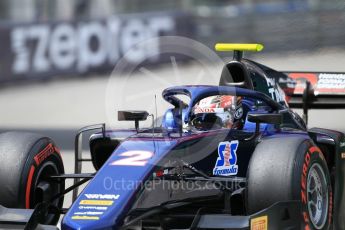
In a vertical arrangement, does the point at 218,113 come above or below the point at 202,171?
above

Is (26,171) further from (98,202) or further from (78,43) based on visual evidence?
(78,43)

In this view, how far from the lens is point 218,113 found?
16.3 ft

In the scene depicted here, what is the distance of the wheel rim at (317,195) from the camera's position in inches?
174

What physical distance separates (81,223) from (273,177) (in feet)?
3.31

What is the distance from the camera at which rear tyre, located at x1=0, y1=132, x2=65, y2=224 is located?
4.53 meters

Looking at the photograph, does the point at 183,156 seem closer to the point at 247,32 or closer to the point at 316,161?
the point at 316,161

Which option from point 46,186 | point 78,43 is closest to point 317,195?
point 46,186

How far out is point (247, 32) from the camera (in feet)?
25.8

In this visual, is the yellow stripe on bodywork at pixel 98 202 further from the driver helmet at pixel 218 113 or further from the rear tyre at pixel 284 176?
the driver helmet at pixel 218 113

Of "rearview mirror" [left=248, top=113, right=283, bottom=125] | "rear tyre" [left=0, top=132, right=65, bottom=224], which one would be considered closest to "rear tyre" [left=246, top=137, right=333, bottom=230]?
"rearview mirror" [left=248, top=113, right=283, bottom=125]

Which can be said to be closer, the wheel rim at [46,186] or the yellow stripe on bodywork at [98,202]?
the yellow stripe on bodywork at [98,202]

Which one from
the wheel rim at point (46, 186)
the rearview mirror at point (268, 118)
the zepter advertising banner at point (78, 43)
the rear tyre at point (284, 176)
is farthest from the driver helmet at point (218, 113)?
the zepter advertising banner at point (78, 43)

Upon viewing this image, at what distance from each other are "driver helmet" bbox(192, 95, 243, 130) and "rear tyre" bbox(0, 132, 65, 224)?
3.05ft

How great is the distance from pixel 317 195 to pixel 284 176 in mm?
467
